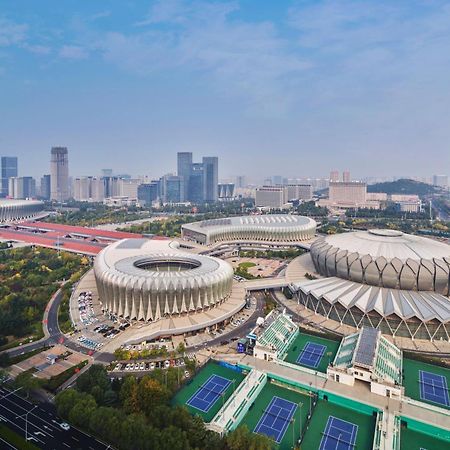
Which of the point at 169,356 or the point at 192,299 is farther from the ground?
the point at 192,299

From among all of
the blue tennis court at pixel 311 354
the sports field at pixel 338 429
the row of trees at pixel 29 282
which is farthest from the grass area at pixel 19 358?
the sports field at pixel 338 429

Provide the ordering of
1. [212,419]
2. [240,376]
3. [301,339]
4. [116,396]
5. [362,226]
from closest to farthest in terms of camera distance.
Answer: [212,419], [116,396], [240,376], [301,339], [362,226]

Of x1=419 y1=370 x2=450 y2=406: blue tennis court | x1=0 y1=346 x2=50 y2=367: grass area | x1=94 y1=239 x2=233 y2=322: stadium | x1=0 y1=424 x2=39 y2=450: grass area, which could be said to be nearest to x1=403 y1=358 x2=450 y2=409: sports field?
x1=419 y1=370 x2=450 y2=406: blue tennis court

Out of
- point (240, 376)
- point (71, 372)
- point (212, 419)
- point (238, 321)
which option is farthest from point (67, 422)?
point (238, 321)

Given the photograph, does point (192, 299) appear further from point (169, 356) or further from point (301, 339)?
point (301, 339)

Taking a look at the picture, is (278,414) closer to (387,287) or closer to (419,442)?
(419,442)

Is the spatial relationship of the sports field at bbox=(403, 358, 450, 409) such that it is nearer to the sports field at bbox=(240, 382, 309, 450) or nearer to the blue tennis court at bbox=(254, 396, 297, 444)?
the sports field at bbox=(240, 382, 309, 450)
